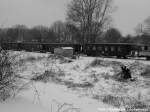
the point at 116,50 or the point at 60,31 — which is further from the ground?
the point at 60,31

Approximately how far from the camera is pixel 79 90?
377 inches

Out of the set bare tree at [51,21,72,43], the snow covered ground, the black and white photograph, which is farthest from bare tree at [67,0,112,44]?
bare tree at [51,21,72,43]

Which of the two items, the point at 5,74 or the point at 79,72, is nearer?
the point at 5,74

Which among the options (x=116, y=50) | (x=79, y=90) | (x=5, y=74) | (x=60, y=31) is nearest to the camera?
(x=5, y=74)

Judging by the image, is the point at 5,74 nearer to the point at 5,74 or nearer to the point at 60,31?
the point at 5,74

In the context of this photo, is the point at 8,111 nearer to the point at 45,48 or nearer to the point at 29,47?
the point at 45,48

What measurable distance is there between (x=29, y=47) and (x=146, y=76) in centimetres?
3358

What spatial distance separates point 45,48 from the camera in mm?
38750

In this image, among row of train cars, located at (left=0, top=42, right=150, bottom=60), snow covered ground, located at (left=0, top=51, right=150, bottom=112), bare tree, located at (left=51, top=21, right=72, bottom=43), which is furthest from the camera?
bare tree, located at (left=51, top=21, right=72, bottom=43)

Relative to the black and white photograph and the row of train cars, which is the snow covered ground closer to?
the black and white photograph

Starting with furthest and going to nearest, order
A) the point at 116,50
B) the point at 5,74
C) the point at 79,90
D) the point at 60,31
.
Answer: the point at 60,31, the point at 116,50, the point at 79,90, the point at 5,74

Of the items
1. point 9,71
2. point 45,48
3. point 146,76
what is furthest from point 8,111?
point 45,48

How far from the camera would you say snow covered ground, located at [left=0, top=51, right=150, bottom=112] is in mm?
5074

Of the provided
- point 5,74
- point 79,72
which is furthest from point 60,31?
point 5,74
